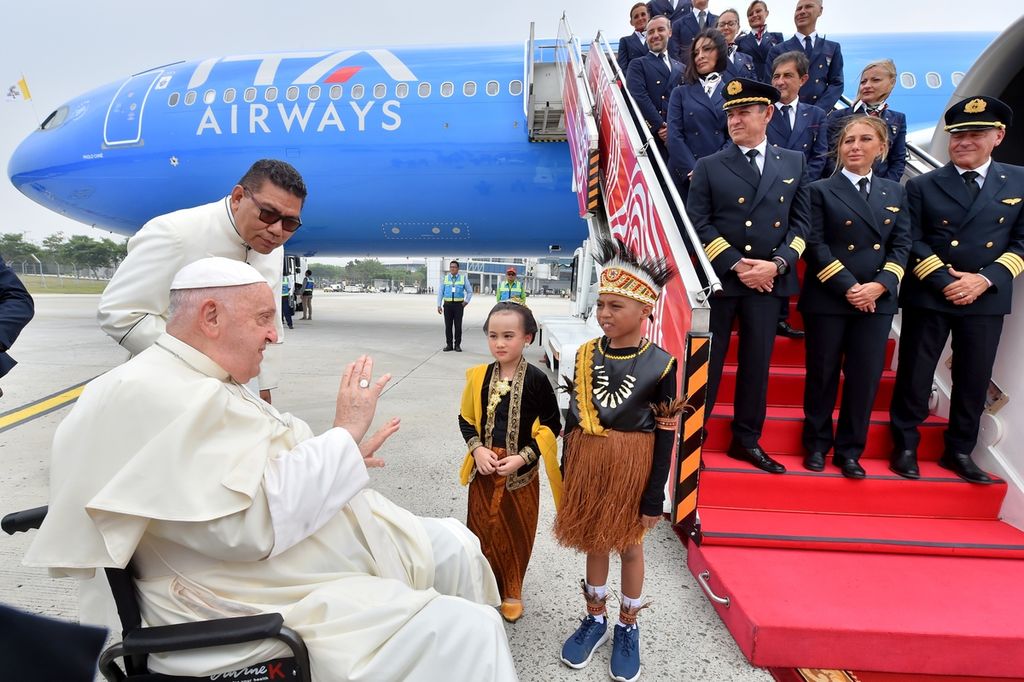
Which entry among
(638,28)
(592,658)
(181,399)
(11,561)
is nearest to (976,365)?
(592,658)

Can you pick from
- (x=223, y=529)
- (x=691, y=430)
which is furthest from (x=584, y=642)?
(x=223, y=529)

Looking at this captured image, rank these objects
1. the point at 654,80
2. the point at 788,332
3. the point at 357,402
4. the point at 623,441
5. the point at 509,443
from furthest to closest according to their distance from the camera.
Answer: the point at 654,80, the point at 788,332, the point at 509,443, the point at 623,441, the point at 357,402

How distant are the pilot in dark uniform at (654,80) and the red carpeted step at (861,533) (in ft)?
11.0

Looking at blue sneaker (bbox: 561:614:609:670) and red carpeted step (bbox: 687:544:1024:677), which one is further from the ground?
red carpeted step (bbox: 687:544:1024:677)

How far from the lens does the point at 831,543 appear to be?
240cm

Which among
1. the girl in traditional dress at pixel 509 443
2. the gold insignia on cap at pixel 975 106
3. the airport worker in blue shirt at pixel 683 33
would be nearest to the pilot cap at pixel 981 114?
the gold insignia on cap at pixel 975 106

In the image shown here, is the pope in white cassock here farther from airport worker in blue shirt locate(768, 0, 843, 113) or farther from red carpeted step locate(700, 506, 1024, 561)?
airport worker in blue shirt locate(768, 0, 843, 113)

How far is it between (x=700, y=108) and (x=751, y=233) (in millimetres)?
1421

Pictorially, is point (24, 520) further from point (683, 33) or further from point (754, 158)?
point (683, 33)

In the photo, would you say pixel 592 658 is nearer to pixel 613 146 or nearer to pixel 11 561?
pixel 11 561

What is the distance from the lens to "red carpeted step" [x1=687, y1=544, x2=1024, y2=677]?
185cm

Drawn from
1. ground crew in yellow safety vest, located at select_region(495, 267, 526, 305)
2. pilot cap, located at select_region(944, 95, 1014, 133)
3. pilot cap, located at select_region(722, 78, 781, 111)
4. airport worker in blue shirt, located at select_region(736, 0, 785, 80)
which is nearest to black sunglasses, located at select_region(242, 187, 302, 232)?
pilot cap, located at select_region(722, 78, 781, 111)

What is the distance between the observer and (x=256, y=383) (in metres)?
2.76

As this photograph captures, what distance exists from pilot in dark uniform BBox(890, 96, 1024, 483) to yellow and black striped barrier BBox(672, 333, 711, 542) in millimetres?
1466
